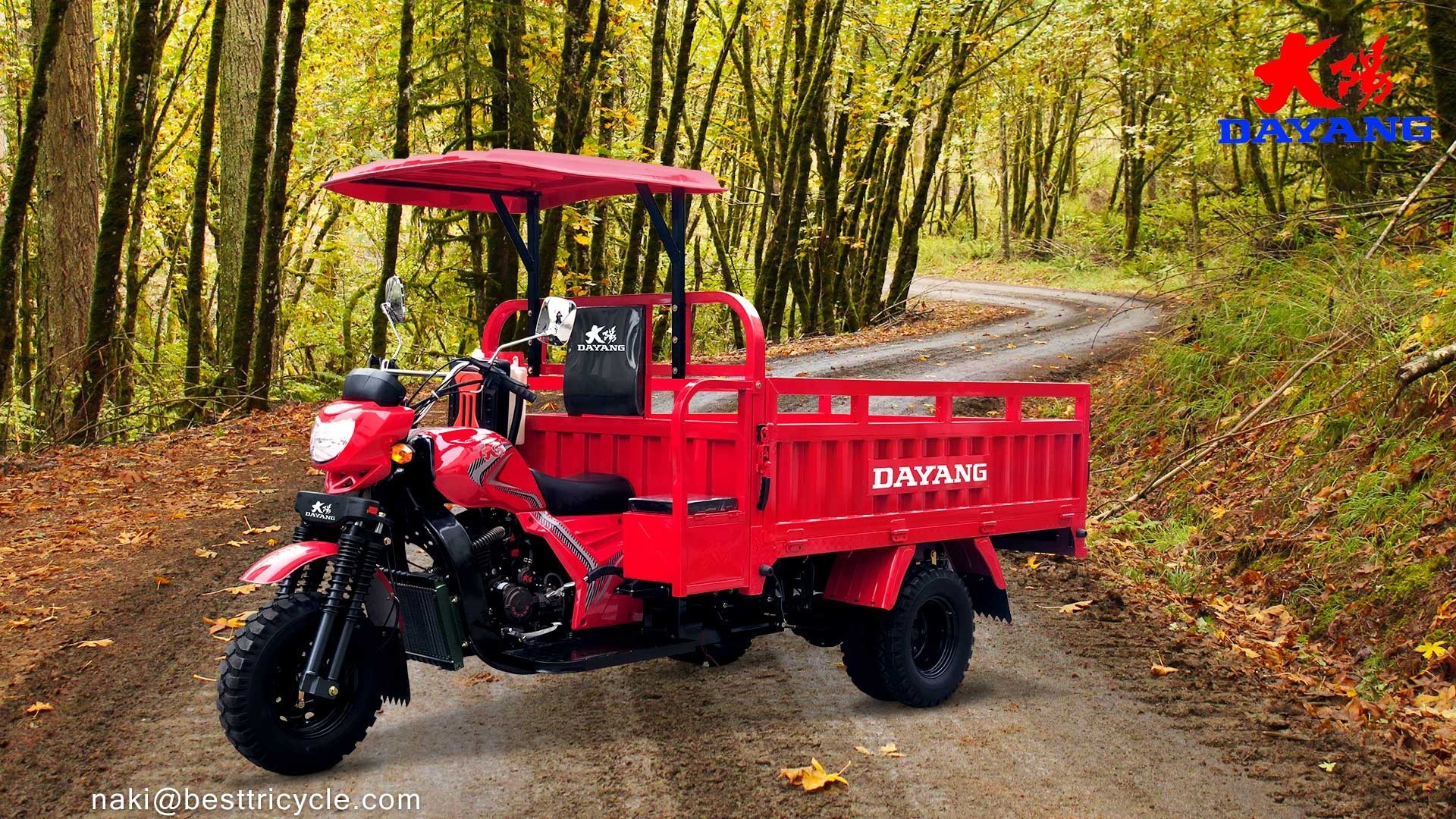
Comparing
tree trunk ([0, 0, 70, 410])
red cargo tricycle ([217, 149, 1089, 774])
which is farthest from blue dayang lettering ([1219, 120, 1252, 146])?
tree trunk ([0, 0, 70, 410])

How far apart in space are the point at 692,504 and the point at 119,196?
8.92 meters

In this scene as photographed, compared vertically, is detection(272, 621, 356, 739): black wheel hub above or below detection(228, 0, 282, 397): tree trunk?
below

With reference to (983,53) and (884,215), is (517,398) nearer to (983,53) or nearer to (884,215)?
(983,53)

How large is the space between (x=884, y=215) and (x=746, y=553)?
20612 mm

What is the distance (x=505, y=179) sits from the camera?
5957 millimetres

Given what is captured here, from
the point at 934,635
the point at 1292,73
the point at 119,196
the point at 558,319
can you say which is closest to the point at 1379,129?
the point at 1292,73

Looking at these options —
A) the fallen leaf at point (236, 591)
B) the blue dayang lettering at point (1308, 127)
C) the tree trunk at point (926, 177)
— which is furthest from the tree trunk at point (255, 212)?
the tree trunk at point (926, 177)

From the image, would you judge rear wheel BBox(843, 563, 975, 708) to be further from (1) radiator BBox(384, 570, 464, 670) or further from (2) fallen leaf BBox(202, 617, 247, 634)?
(2) fallen leaf BBox(202, 617, 247, 634)

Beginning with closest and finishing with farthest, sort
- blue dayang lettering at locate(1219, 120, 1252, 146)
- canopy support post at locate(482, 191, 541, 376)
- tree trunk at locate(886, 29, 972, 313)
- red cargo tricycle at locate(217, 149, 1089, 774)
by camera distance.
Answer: red cargo tricycle at locate(217, 149, 1089, 774) < canopy support post at locate(482, 191, 541, 376) < blue dayang lettering at locate(1219, 120, 1252, 146) < tree trunk at locate(886, 29, 972, 313)

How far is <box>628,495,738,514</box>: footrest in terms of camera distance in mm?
5066

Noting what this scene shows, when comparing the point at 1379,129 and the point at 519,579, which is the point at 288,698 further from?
the point at 1379,129

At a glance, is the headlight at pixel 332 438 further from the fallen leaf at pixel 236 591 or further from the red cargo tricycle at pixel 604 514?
the fallen leaf at pixel 236 591

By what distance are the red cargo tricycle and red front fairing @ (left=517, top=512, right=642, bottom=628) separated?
0.04ft

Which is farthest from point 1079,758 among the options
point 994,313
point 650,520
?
point 994,313
